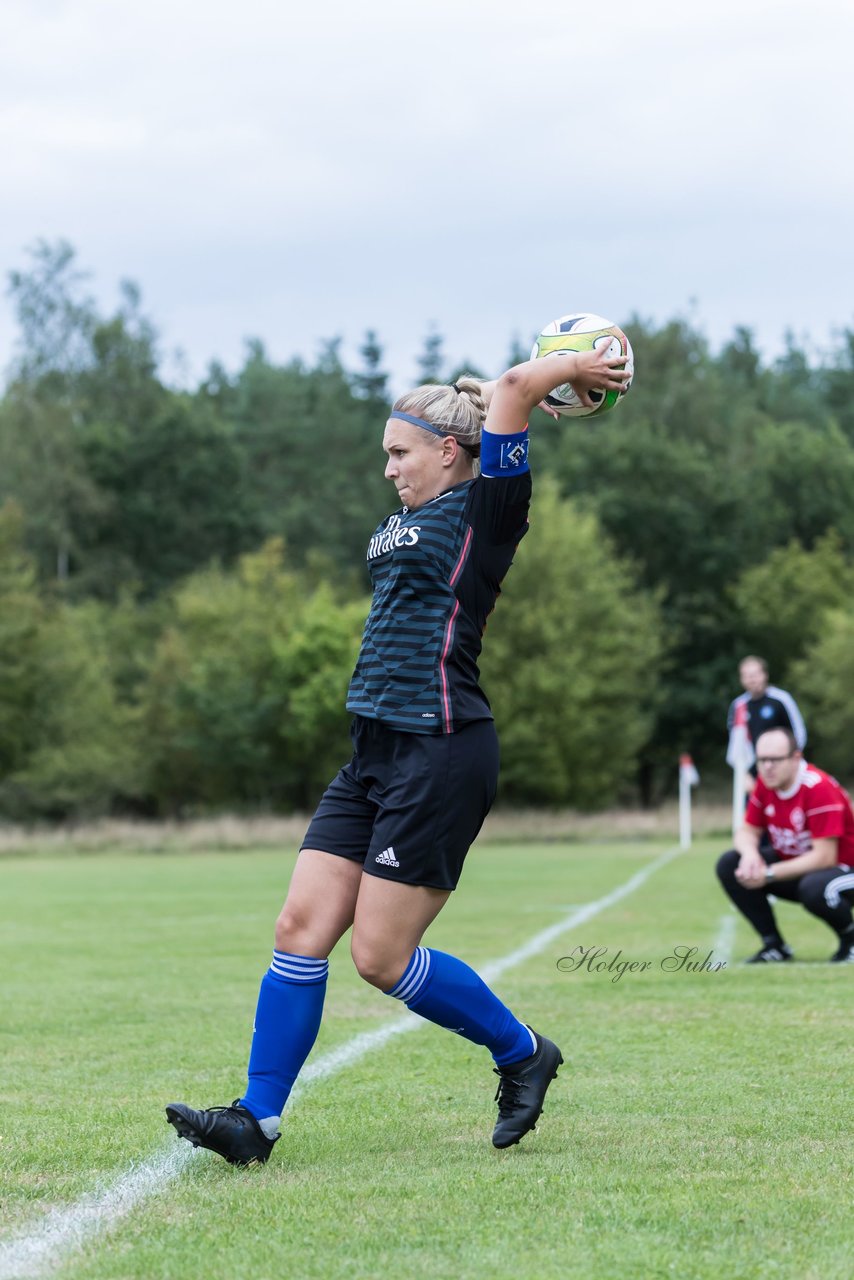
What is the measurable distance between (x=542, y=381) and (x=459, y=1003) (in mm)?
1750

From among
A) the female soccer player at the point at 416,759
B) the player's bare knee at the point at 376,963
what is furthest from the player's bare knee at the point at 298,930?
the player's bare knee at the point at 376,963

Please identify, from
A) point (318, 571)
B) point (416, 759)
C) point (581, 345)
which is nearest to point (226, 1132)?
point (416, 759)

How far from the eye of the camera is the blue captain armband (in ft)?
13.5

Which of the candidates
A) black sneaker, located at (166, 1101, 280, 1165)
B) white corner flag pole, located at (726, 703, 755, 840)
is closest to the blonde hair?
black sneaker, located at (166, 1101, 280, 1165)

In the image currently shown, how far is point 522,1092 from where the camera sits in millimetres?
4438

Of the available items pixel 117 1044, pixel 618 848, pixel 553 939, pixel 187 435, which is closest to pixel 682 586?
pixel 187 435

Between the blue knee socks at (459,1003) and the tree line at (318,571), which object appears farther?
the tree line at (318,571)

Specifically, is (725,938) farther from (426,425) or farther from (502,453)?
(502,453)

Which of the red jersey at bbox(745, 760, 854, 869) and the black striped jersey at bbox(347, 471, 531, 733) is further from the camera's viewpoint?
the red jersey at bbox(745, 760, 854, 869)

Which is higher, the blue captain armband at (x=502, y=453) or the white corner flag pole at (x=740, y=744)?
the blue captain armband at (x=502, y=453)

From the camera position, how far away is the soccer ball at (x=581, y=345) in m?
4.40

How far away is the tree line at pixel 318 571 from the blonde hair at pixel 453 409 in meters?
40.0

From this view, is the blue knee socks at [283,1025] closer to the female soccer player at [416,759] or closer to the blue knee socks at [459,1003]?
the female soccer player at [416,759]

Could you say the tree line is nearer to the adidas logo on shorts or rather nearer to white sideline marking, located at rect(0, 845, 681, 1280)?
white sideline marking, located at rect(0, 845, 681, 1280)
